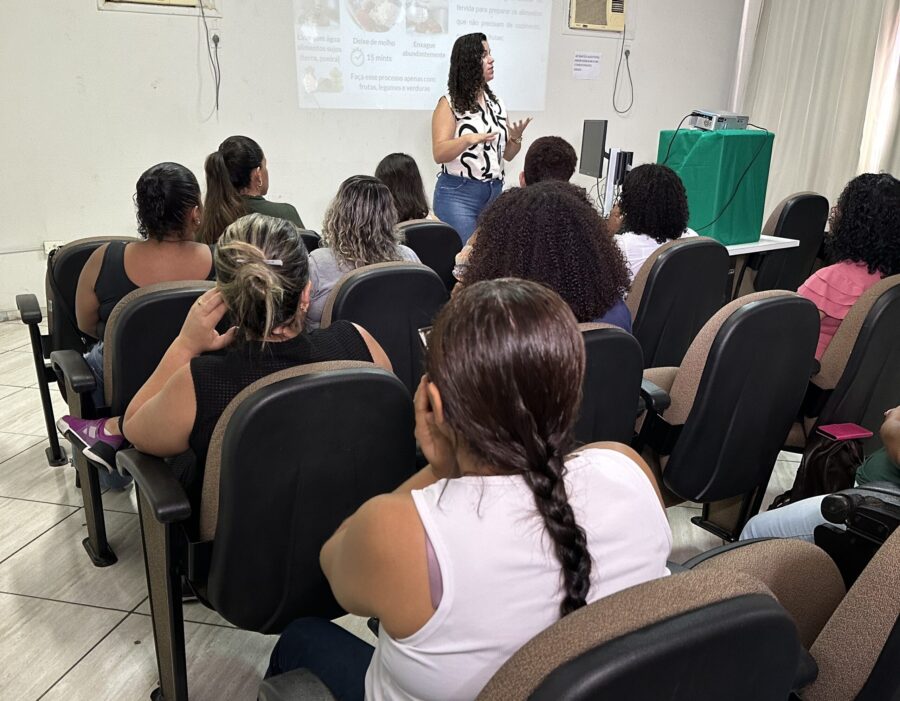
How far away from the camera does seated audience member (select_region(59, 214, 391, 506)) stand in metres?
1.27

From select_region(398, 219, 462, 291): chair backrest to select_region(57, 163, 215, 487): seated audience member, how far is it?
0.95 m

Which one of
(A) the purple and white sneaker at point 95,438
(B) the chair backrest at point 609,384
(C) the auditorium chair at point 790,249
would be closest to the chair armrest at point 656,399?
(B) the chair backrest at point 609,384

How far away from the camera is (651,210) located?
99.9 inches

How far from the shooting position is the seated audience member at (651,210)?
2525 millimetres

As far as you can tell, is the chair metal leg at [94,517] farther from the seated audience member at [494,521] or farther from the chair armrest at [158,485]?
the seated audience member at [494,521]

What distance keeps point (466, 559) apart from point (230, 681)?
1172mm

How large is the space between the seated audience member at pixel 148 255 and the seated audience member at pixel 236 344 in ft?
2.15

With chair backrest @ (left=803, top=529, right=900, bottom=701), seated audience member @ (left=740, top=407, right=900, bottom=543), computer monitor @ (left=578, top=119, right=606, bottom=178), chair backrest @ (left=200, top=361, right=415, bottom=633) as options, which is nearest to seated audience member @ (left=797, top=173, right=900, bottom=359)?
seated audience member @ (left=740, top=407, right=900, bottom=543)

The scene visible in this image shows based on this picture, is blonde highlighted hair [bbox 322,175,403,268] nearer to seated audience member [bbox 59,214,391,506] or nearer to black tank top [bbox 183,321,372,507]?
seated audience member [bbox 59,214,391,506]

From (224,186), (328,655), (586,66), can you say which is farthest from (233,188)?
(586,66)

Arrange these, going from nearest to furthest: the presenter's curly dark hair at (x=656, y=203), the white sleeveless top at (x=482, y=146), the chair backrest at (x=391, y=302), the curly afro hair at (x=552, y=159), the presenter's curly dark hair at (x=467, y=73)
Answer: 1. the chair backrest at (x=391, y=302)
2. the presenter's curly dark hair at (x=656, y=203)
3. the curly afro hair at (x=552, y=159)
4. the presenter's curly dark hair at (x=467, y=73)
5. the white sleeveless top at (x=482, y=146)

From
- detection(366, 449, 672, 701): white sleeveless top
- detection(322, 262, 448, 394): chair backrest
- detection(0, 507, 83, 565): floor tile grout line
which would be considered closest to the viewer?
detection(366, 449, 672, 701): white sleeveless top

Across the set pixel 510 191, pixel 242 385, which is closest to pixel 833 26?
pixel 510 191

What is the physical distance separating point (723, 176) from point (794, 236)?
64cm
